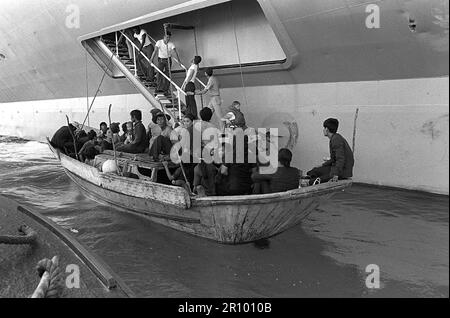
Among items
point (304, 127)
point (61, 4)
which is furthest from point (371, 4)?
point (61, 4)

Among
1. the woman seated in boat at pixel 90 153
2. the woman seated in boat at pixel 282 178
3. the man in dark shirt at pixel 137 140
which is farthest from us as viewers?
the woman seated in boat at pixel 90 153

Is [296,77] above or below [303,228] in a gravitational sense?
above

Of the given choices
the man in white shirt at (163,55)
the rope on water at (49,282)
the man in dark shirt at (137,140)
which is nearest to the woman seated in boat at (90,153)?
the man in dark shirt at (137,140)

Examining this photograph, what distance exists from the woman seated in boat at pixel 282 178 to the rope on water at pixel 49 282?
2646 millimetres

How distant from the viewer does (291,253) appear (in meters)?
5.48

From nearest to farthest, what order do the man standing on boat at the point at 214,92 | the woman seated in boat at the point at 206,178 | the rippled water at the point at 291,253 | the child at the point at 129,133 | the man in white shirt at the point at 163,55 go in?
the rippled water at the point at 291,253 → the woman seated in boat at the point at 206,178 → the child at the point at 129,133 → the man standing on boat at the point at 214,92 → the man in white shirt at the point at 163,55

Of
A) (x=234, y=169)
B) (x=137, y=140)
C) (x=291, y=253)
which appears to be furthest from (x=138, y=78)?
(x=291, y=253)

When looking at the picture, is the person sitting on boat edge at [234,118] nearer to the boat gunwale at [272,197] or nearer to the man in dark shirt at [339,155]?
the man in dark shirt at [339,155]

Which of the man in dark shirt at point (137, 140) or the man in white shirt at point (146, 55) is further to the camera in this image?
the man in white shirt at point (146, 55)

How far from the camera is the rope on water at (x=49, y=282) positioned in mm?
3648

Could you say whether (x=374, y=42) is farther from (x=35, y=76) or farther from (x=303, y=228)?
(x=35, y=76)

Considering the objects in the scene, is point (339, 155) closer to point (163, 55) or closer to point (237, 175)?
point (237, 175)

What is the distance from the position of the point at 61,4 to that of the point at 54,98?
4.62 meters

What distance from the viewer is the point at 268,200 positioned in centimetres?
487
